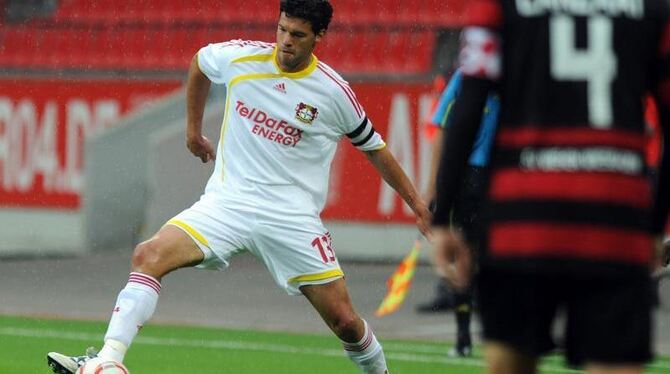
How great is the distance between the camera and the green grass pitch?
9797 mm

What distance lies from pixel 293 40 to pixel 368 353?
1.53m

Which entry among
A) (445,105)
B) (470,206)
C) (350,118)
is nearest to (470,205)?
(470,206)

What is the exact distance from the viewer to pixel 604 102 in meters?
4.07

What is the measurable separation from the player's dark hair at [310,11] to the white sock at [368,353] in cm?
143

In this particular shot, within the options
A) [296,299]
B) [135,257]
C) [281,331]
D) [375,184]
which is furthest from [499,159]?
[375,184]

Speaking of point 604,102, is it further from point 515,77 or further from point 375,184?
point 375,184

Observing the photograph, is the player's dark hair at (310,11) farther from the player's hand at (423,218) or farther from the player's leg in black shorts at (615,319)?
the player's leg in black shorts at (615,319)

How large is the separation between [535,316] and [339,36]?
49.5ft

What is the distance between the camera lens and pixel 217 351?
1068 cm

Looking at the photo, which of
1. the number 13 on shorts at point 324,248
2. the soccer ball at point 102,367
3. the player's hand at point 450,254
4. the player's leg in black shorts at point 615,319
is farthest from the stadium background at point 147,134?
the player's leg in black shorts at point 615,319

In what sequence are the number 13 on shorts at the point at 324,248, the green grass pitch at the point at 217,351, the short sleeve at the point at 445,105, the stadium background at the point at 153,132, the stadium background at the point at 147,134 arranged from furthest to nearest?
the stadium background at the point at 153,132
the stadium background at the point at 147,134
the green grass pitch at the point at 217,351
the short sleeve at the point at 445,105
the number 13 on shorts at the point at 324,248

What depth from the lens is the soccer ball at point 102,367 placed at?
6.98 m

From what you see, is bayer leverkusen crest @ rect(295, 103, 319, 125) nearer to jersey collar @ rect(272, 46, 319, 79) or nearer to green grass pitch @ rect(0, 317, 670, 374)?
jersey collar @ rect(272, 46, 319, 79)

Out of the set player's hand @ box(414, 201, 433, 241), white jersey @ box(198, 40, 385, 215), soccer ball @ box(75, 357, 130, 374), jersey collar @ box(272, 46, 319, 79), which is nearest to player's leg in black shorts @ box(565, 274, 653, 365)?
player's hand @ box(414, 201, 433, 241)
